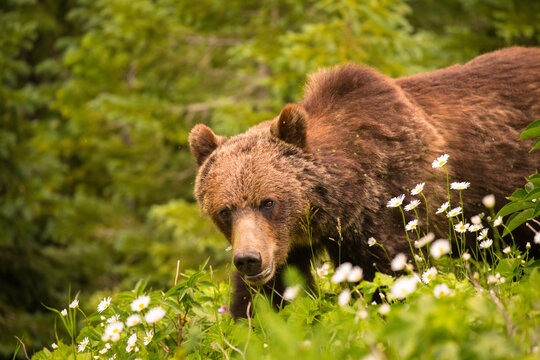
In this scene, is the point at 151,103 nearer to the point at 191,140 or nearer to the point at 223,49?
the point at 223,49

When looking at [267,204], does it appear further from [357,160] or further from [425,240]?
[425,240]

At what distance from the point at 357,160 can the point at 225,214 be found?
3.49 ft

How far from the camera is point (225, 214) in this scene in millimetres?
4117

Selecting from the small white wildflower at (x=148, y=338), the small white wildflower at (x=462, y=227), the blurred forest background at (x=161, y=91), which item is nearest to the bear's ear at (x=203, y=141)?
the small white wildflower at (x=148, y=338)

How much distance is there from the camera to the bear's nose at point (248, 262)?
3.49m

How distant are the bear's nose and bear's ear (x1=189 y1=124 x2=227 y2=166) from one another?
1365 millimetres

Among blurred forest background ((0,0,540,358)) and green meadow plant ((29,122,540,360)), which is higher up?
green meadow plant ((29,122,540,360))

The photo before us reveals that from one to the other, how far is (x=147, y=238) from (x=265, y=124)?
1147 centimetres

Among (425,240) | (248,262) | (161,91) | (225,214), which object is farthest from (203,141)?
(161,91)

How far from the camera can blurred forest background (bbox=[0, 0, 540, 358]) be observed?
9258mm

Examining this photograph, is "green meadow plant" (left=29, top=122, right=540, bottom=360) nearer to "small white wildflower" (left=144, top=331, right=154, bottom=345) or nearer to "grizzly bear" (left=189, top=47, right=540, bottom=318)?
"small white wildflower" (left=144, top=331, right=154, bottom=345)

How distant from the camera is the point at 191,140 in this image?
15.3 ft

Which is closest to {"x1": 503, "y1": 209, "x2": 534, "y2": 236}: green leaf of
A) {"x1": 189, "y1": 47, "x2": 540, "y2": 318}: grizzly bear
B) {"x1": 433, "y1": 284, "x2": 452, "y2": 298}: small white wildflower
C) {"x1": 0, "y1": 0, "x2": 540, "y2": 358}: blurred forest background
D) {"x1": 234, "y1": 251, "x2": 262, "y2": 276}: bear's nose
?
{"x1": 433, "y1": 284, "x2": 452, "y2": 298}: small white wildflower

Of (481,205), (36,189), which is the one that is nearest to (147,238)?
(36,189)
